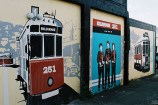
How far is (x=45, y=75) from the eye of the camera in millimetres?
9484

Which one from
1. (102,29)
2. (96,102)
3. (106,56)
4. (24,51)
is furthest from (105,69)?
(24,51)

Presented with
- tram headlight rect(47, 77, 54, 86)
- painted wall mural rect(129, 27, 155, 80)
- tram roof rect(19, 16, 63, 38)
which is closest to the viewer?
tram roof rect(19, 16, 63, 38)

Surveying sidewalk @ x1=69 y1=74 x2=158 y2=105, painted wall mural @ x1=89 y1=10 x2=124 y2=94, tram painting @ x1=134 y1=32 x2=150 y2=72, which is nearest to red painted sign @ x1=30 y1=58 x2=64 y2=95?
sidewalk @ x1=69 y1=74 x2=158 y2=105

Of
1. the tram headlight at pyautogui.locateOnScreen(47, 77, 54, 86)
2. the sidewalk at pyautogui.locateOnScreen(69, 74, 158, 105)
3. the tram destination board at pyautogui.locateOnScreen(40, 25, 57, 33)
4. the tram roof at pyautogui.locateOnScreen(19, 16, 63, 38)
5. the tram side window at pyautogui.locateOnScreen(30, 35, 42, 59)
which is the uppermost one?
the tram roof at pyautogui.locateOnScreen(19, 16, 63, 38)

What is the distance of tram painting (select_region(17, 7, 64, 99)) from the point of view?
28.9 ft

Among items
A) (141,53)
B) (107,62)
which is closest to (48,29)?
(107,62)

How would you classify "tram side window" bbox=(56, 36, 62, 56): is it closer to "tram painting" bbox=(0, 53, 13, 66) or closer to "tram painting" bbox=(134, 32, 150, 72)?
"tram painting" bbox=(0, 53, 13, 66)

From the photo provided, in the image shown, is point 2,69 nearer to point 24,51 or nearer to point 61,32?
point 24,51

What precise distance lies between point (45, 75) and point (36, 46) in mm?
1039

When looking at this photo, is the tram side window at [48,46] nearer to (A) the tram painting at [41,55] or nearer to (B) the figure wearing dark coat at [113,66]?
(A) the tram painting at [41,55]

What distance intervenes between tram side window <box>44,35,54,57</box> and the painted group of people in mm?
4062

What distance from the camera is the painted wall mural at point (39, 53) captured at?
27.4ft

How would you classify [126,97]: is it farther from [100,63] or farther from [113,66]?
[113,66]

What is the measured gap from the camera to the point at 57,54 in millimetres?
10148
